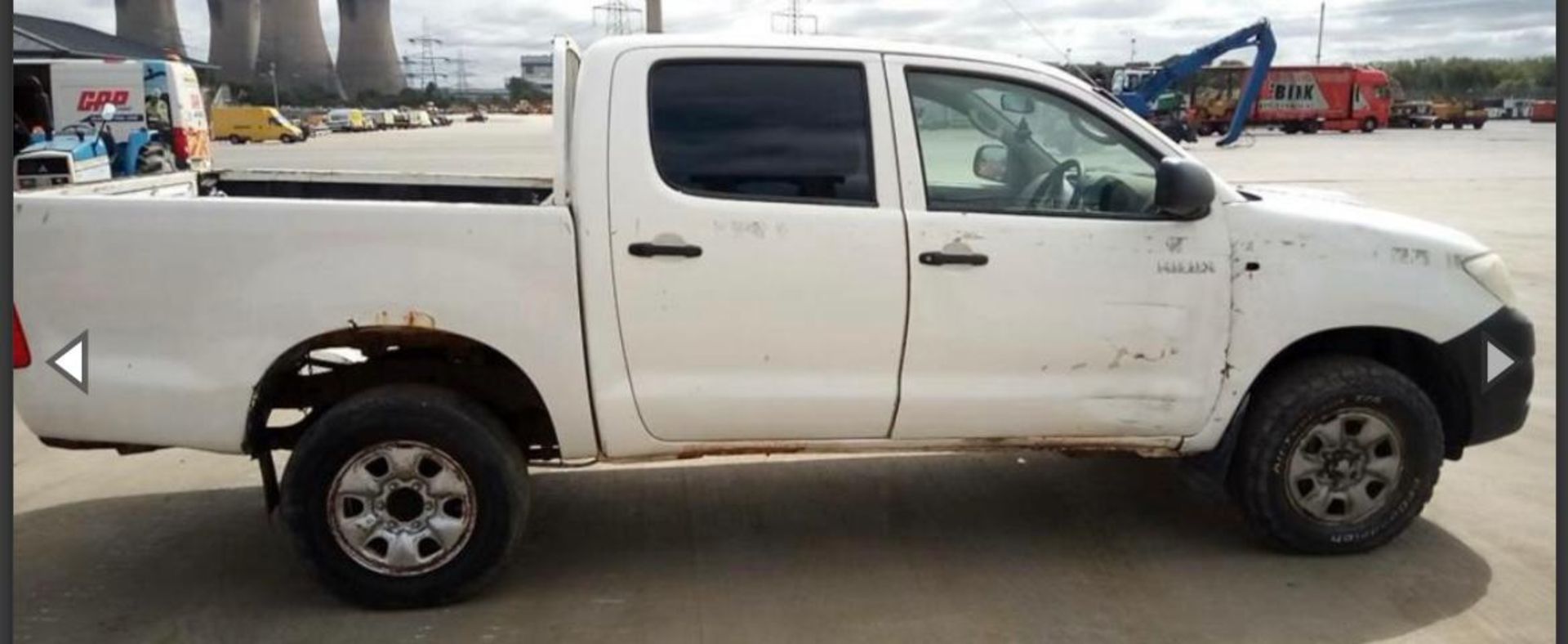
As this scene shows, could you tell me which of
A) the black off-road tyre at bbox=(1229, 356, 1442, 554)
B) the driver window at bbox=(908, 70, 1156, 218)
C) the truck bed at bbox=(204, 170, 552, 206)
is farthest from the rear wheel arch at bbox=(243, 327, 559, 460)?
the black off-road tyre at bbox=(1229, 356, 1442, 554)

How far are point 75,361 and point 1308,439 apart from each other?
4044mm

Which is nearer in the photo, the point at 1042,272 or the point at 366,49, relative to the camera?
the point at 1042,272

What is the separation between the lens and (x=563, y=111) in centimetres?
384

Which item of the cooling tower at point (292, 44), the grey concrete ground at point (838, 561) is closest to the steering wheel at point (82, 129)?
the grey concrete ground at point (838, 561)

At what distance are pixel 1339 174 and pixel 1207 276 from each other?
23.2 meters

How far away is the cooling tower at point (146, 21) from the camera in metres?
77.8

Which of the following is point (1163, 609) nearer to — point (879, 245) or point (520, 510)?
point (879, 245)

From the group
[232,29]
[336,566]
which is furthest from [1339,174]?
[232,29]

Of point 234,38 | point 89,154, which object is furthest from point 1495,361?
point 234,38

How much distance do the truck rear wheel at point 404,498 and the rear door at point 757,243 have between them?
54 cm

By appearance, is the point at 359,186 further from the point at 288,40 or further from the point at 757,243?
the point at 288,40

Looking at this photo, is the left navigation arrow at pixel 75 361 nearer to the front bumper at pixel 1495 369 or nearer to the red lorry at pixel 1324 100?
the front bumper at pixel 1495 369

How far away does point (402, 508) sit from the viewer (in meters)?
3.73

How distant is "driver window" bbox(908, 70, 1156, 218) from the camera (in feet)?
12.6
